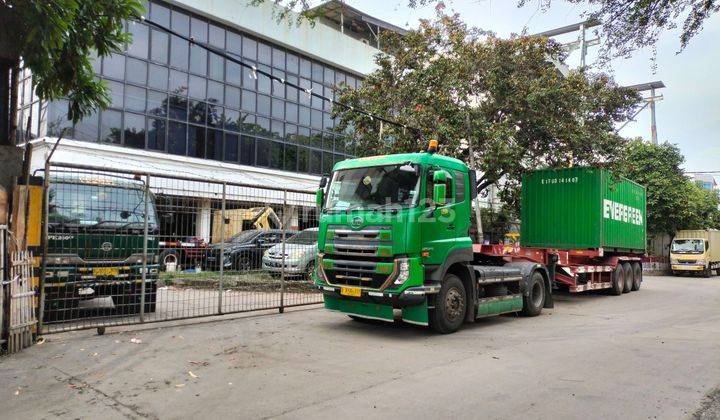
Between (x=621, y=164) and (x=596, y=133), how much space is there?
115 cm

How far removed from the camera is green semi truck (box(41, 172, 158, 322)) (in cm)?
747

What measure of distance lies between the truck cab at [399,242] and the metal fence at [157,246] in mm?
1632

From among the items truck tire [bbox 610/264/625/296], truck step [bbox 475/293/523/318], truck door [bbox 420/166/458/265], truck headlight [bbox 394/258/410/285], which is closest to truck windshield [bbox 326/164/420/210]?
truck door [bbox 420/166/458/265]

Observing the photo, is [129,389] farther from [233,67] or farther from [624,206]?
[233,67]

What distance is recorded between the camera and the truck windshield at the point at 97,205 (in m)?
7.62

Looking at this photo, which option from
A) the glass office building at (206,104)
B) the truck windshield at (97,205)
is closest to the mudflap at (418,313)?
the truck windshield at (97,205)

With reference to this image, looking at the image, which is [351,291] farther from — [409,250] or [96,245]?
[96,245]

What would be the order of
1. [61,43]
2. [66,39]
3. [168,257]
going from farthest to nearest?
[168,257] → [66,39] → [61,43]

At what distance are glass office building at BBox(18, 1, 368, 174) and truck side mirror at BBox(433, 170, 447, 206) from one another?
36.4ft

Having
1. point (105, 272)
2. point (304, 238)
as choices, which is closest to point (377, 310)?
point (304, 238)

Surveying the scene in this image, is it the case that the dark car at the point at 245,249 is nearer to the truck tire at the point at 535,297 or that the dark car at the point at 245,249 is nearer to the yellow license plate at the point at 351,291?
the yellow license plate at the point at 351,291

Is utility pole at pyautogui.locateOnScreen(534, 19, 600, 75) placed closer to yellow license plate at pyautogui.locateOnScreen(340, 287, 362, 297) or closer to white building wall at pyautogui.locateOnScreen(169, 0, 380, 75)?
yellow license plate at pyautogui.locateOnScreen(340, 287, 362, 297)

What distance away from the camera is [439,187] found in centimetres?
796

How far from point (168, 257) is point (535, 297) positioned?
7.67m
